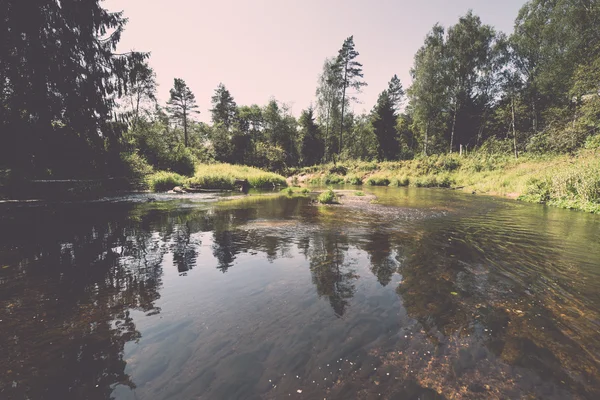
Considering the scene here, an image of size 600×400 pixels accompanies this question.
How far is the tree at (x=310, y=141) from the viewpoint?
62.2 m

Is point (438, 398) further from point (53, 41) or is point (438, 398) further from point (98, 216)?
point (53, 41)

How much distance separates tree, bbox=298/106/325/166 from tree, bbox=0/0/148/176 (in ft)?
164

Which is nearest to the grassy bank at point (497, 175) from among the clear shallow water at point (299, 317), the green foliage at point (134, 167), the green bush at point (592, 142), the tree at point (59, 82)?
the green bush at point (592, 142)

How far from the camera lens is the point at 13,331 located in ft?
11.8

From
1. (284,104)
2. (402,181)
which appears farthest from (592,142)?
(284,104)

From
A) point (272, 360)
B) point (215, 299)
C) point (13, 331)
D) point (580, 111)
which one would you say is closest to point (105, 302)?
point (13, 331)

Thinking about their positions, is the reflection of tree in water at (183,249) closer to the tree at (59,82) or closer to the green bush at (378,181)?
the tree at (59,82)

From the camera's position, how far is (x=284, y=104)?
75.8 meters

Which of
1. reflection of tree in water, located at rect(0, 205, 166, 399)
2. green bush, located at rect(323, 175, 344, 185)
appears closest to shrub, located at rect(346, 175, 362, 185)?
green bush, located at rect(323, 175, 344, 185)

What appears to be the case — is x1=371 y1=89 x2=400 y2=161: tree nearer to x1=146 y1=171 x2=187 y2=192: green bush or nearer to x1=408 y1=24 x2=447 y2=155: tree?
x1=408 y1=24 x2=447 y2=155: tree

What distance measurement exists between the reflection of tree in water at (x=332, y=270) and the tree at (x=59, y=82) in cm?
1224

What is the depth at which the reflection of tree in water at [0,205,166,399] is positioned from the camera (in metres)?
2.80

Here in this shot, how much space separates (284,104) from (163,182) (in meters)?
56.7

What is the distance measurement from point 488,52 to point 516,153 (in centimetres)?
1653
